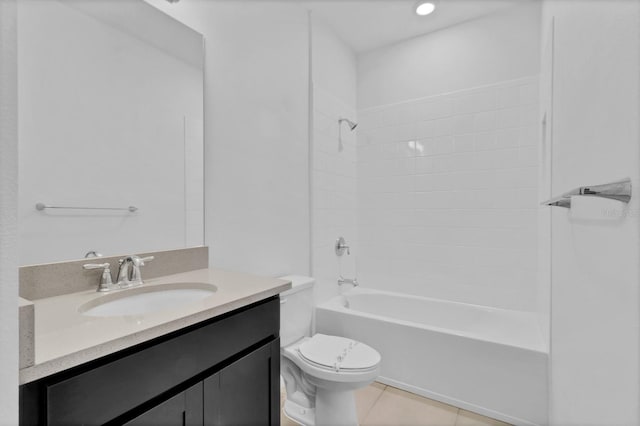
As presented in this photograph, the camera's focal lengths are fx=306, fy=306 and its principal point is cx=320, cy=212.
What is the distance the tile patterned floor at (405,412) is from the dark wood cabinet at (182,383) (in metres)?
0.84

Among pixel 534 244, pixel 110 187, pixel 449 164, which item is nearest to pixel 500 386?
pixel 534 244

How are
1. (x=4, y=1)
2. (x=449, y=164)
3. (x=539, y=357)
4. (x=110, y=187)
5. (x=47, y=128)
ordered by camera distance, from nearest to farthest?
(x=4, y=1)
(x=47, y=128)
(x=110, y=187)
(x=539, y=357)
(x=449, y=164)

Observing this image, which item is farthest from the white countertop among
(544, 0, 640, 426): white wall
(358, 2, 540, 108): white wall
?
(358, 2, 540, 108): white wall

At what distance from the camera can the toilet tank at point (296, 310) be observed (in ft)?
5.88

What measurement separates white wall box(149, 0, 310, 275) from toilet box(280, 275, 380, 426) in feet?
1.09

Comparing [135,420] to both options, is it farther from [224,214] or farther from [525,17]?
[525,17]

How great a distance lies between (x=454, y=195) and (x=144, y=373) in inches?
96.6

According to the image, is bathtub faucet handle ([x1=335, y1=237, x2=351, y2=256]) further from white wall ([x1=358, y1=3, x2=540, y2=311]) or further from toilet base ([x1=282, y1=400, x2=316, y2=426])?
toilet base ([x1=282, y1=400, x2=316, y2=426])

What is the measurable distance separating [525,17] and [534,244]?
169cm

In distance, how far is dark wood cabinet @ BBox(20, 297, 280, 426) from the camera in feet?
2.07

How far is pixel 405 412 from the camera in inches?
71.0

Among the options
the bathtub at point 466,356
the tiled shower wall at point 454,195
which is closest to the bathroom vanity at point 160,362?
the bathtub at point 466,356

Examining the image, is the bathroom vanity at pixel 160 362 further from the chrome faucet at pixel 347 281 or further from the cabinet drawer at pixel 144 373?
the chrome faucet at pixel 347 281

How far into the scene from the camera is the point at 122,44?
4.00 ft
